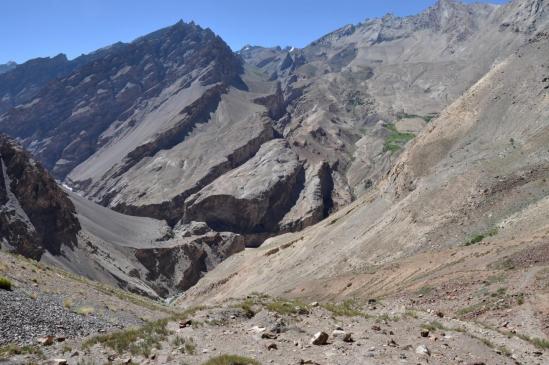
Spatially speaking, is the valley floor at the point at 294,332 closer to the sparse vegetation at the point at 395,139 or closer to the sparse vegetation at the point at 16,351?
the sparse vegetation at the point at 16,351

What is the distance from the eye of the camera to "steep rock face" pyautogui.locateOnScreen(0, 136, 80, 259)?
235 feet

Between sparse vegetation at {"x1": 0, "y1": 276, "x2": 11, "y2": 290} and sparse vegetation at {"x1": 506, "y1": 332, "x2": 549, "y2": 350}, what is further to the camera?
sparse vegetation at {"x1": 0, "y1": 276, "x2": 11, "y2": 290}

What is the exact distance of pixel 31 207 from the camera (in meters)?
81.3

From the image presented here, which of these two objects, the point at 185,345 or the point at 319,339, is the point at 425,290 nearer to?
the point at 319,339

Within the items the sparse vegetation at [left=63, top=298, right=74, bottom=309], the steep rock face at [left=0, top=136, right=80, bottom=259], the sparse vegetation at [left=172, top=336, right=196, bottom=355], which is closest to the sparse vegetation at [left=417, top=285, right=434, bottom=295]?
the sparse vegetation at [left=172, top=336, right=196, bottom=355]

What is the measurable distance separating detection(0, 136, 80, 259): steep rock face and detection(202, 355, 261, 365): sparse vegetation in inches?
2489

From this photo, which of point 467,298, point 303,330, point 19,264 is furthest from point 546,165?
point 19,264

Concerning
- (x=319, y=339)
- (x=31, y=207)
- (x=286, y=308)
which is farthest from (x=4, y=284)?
(x=31, y=207)

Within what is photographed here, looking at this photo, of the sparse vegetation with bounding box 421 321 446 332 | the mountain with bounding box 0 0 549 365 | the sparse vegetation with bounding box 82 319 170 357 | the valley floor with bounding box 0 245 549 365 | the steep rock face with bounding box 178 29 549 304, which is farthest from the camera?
the steep rock face with bounding box 178 29 549 304

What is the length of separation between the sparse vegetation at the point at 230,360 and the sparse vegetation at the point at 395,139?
14032cm

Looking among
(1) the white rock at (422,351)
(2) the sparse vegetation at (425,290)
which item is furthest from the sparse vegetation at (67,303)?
(2) the sparse vegetation at (425,290)

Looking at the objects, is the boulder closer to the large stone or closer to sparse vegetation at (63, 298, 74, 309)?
the large stone

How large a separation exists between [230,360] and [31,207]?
77801mm

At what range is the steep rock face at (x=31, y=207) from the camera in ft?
235
